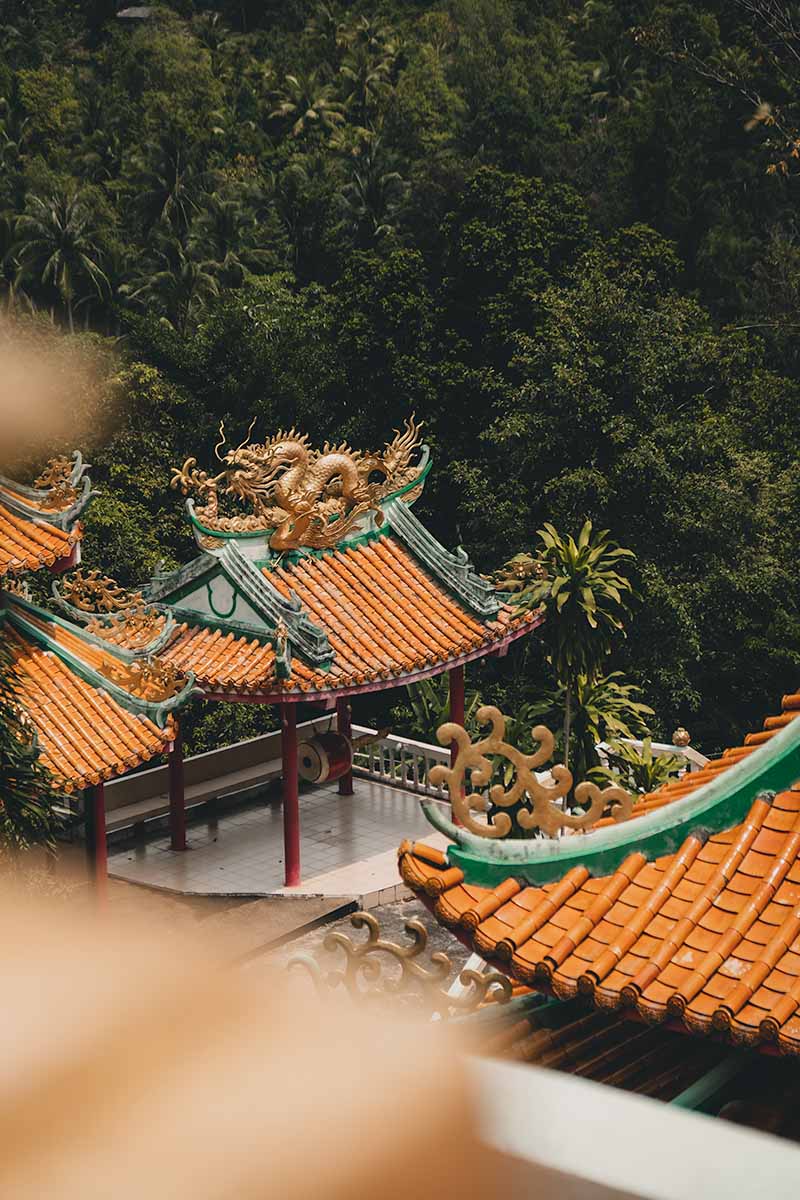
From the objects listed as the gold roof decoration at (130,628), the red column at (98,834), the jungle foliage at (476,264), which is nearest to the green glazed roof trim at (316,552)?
the gold roof decoration at (130,628)

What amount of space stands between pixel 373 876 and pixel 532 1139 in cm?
1392

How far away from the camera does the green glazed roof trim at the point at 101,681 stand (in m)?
12.8

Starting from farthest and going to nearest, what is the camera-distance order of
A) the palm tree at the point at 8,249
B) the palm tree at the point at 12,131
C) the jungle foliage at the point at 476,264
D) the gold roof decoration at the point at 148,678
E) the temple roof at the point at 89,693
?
the palm tree at the point at 12,131
the palm tree at the point at 8,249
the jungle foliage at the point at 476,264
the gold roof decoration at the point at 148,678
the temple roof at the point at 89,693

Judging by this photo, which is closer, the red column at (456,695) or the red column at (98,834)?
the red column at (98,834)

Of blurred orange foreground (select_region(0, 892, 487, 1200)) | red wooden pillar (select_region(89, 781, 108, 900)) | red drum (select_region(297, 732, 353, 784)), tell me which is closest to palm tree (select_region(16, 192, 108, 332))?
red drum (select_region(297, 732, 353, 784))

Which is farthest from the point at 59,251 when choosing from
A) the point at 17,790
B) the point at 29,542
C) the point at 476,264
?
the point at 17,790

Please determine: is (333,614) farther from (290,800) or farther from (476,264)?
(476,264)

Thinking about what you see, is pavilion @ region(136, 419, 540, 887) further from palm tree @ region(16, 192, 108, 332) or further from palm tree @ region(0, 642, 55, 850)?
palm tree @ region(16, 192, 108, 332)

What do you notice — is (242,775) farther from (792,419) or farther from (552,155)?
Answer: (552,155)

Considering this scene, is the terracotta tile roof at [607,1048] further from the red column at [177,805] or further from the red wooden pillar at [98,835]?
the red column at [177,805]

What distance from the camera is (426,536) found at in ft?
53.6

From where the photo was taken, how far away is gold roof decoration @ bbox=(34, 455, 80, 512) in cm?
1323

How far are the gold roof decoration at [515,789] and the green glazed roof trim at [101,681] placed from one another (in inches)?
305

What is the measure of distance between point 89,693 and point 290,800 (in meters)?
2.45
